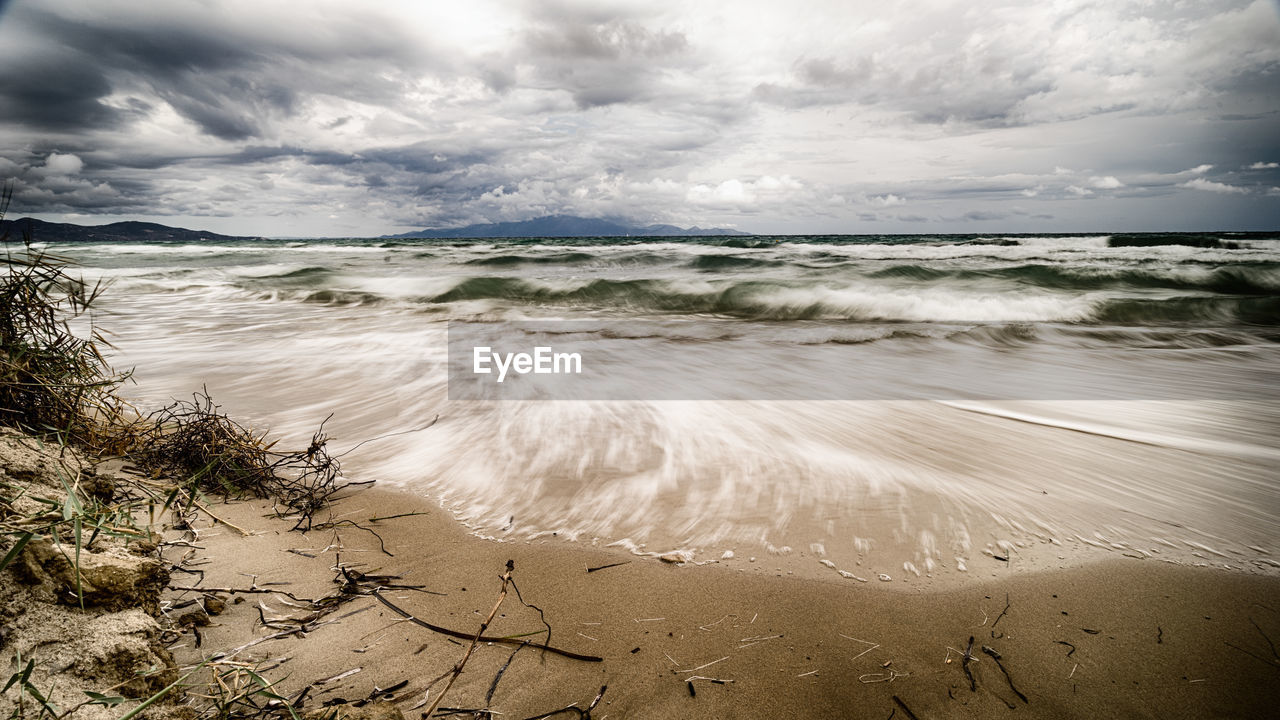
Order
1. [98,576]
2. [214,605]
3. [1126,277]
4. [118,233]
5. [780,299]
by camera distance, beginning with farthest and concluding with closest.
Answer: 1. [118,233]
2. [1126,277]
3. [780,299]
4. [214,605]
5. [98,576]

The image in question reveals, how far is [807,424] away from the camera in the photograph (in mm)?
3115

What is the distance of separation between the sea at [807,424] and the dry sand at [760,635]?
129 millimetres

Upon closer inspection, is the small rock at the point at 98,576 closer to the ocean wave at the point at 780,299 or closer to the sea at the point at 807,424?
the sea at the point at 807,424

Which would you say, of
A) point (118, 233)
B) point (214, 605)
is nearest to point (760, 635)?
point (214, 605)

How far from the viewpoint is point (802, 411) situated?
3383mm

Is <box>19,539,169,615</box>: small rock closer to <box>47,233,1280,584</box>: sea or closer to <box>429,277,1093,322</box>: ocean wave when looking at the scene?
<box>47,233,1280,584</box>: sea

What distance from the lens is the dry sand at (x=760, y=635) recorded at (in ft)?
3.95

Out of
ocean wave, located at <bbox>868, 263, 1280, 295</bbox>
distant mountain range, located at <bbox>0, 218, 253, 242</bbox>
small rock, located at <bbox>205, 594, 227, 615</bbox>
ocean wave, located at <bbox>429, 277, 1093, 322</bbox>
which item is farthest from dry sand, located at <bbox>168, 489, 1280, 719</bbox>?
distant mountain range, located at <bbox>0, 218, 253, 242</bbox>

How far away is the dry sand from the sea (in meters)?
0.13

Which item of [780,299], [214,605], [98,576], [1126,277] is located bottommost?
[214,605]

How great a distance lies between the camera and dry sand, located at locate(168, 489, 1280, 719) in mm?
1203

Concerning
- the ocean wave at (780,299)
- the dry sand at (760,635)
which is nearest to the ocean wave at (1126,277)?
the ocean wave at (780,299)

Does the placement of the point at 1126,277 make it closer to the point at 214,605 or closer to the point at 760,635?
the point at 760,635

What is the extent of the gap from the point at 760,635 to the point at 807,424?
1.88 metres
